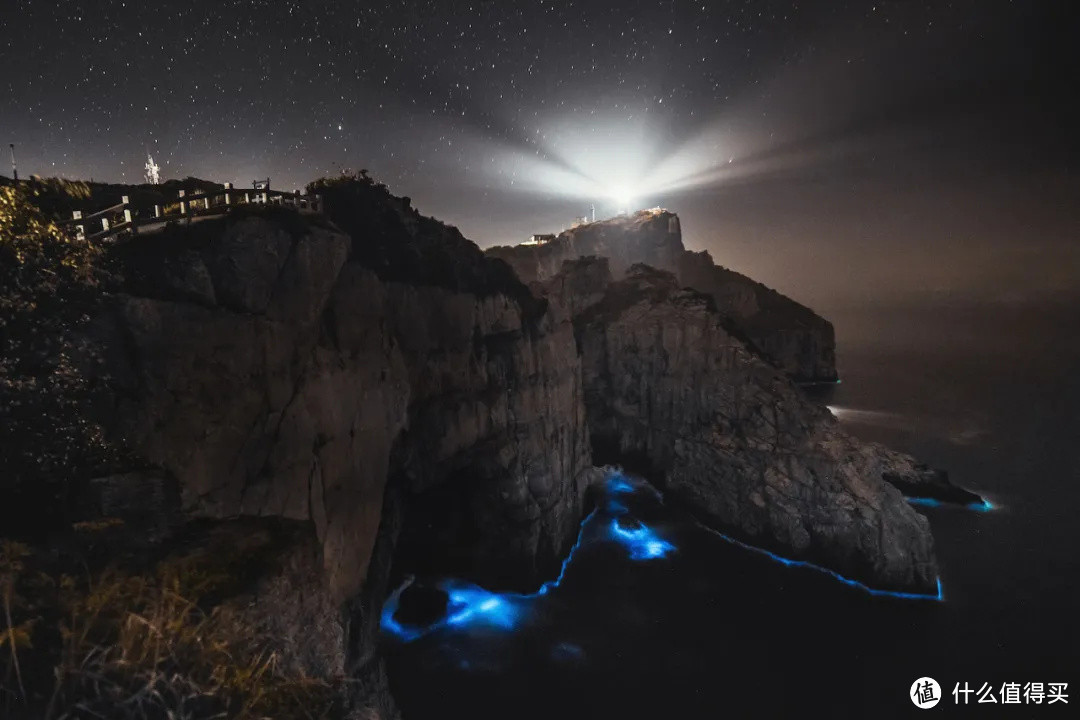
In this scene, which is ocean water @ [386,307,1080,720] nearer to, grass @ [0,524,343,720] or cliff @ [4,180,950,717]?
cliff @ [4,180,950,717]

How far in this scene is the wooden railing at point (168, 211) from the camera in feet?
55.8

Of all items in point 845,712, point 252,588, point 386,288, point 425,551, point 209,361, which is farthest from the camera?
point 425,551

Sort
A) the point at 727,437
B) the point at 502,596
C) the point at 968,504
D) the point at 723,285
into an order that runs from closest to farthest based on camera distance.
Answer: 1. the point at 502,596
2. the point at 727,437
3. the point at 968,504
4. the point at 723,285

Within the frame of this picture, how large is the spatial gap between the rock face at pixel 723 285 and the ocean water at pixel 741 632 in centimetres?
5928

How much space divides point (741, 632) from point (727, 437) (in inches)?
778

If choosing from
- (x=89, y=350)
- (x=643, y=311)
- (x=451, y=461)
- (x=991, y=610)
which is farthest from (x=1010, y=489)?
(x=89, y=350)

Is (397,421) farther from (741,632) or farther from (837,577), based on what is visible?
(837,577)

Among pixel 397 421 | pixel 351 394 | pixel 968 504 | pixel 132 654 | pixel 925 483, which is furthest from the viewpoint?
pixel 925 483

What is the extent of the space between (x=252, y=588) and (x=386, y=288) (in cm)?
1956

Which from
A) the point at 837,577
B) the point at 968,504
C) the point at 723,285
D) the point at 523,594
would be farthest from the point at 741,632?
the point at 723,285

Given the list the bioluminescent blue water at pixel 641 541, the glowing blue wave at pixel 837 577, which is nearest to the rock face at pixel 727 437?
the glowing blue wave at pixel 837 577

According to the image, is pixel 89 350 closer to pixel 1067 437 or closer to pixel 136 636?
pixel 136 636

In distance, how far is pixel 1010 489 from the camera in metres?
54.1

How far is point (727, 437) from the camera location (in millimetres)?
48094
